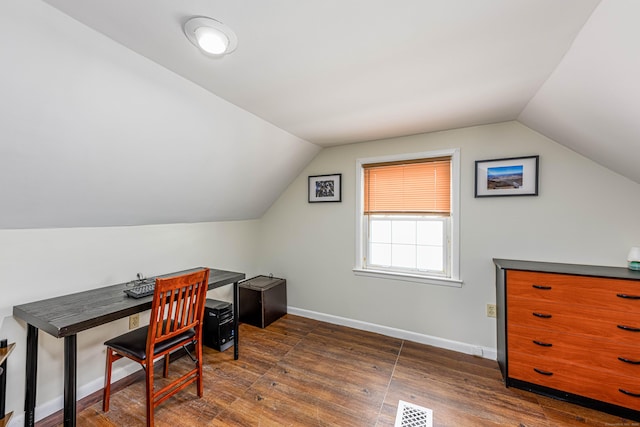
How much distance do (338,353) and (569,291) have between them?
1.88 metres

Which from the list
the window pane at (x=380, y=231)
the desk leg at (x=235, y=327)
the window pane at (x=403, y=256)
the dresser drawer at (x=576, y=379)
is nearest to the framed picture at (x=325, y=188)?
the window pane at (x=380, y=231)

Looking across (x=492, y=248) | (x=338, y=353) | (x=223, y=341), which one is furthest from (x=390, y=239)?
(x=223, y=341)

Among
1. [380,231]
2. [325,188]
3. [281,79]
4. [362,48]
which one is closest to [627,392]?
[380,231]

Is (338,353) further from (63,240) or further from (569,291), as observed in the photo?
(63,240)

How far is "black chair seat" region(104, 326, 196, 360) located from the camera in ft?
5.42

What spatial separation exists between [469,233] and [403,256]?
688 millimetres

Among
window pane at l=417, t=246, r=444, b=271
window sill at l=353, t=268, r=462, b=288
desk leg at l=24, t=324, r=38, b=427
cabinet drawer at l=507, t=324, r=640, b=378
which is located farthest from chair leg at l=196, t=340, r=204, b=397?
cabinet drawer at l=507, t=324, r=640, b=378

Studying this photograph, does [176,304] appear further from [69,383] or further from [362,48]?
[362,48]

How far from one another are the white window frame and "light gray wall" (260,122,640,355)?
5cm

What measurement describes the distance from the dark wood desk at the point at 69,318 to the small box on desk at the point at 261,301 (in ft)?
4.56

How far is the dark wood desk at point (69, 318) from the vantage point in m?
1.36

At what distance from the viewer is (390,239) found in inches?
115

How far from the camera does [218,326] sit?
99.0 inches

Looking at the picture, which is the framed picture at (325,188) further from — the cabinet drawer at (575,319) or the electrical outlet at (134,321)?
the electrical outlet at (134,321)
